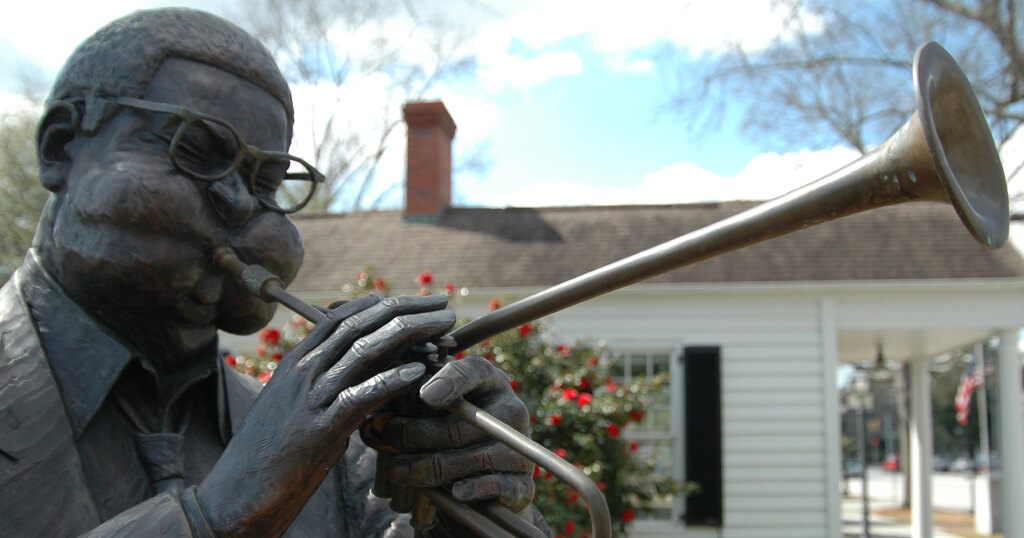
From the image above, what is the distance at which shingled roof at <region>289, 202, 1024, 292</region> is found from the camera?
10.3 meters

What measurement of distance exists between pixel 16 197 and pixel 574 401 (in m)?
14.3

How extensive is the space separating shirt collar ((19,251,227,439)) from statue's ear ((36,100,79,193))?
166mm

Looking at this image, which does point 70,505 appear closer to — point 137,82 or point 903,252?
point 137,82

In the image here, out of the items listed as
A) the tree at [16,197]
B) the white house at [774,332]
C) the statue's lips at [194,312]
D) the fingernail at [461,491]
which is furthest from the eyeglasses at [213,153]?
the tree at [16,197]

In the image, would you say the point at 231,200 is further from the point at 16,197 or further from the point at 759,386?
the point at 16,197

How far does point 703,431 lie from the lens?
984cm

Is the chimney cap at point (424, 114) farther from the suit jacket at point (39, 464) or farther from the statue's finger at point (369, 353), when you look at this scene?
the statue's finger at point (369, 353)

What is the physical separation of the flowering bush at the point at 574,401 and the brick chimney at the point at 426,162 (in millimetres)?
4608

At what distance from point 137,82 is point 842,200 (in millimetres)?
1144

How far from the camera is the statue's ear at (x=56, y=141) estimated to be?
1.49 meters

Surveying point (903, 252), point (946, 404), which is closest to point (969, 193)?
point (903, 252)

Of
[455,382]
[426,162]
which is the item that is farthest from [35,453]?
[426,162]

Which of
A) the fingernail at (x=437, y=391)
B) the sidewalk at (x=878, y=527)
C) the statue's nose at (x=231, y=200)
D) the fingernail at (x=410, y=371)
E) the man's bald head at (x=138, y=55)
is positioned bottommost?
the sidewalk at (x=878, y=527)

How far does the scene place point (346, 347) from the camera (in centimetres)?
133
